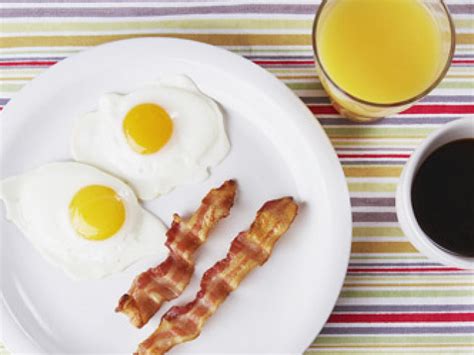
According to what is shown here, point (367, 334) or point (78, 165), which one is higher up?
point (78, 165)

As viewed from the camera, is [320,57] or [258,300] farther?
[258,300]

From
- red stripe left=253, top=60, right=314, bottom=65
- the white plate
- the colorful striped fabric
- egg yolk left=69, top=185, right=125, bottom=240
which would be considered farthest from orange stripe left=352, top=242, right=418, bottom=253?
egg yolk left=69, top=185, right=125, bottom=240

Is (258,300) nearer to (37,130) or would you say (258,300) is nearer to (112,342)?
(112,342)

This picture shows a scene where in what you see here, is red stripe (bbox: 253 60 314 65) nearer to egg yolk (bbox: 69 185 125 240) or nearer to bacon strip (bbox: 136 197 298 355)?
bacon strip (bbox: 136 197 298 355)

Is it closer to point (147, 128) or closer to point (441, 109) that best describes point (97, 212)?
point (147, 128)

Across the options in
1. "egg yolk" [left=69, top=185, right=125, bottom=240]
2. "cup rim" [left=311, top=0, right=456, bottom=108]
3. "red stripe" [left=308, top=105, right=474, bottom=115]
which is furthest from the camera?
"red stripe" [left=308, top=105, right=474, bottom=115]

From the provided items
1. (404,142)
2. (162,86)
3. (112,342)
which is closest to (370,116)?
(404,142)
